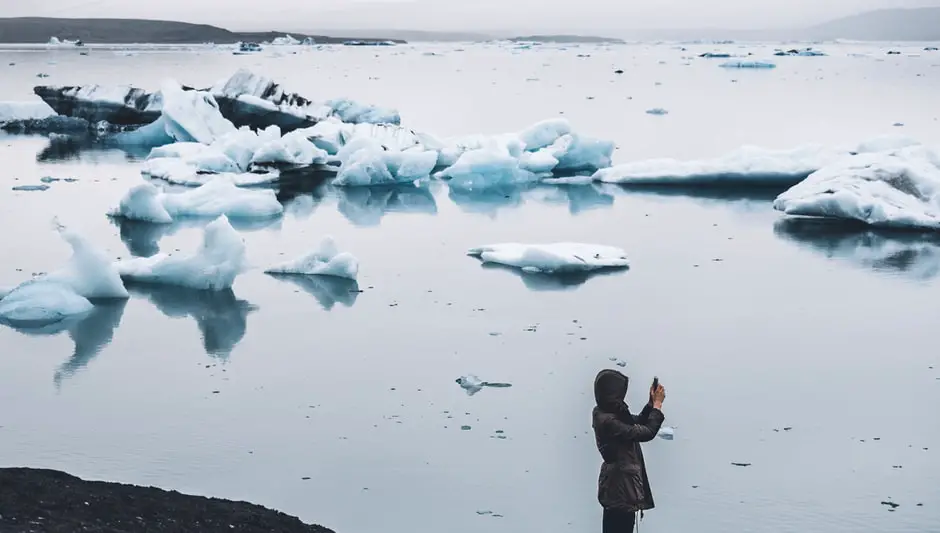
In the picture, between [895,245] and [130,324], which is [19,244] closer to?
[130,324]

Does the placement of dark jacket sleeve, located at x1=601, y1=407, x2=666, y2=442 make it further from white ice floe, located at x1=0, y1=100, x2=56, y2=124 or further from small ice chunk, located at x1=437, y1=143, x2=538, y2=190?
white ice floe, located at x1=0, y1=100, x2=56, y2=124

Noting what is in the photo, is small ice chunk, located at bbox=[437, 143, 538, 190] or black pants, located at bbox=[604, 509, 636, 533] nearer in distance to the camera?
black pants, located at bbox=[604, 509, 636, 533]

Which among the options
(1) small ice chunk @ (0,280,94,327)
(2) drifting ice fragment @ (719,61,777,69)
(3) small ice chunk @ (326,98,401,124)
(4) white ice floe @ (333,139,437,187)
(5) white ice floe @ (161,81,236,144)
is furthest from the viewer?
(2) drifting ice fragment @ (719,61,777,69)

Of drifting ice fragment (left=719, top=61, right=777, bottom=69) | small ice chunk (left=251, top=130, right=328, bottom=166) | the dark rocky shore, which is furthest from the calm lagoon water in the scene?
drifting ice fragment (left=719, top=61, right=777, bottom=69)

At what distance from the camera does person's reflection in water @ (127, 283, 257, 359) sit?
734 centimetres

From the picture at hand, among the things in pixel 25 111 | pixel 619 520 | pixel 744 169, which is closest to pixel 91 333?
pixel 619 520

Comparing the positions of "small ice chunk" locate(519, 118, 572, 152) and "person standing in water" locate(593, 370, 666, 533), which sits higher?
"small ice chunk" locate(519, 118, 572, 152)

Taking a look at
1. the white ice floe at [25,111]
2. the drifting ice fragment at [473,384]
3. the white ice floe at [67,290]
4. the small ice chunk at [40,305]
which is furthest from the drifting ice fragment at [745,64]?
the drifting ice fragment at [473,384]

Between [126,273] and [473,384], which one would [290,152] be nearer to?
[126,273]

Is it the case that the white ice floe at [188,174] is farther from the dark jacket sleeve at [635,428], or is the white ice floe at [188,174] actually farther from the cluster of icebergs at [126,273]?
the dark jacket sleeve at [635,428]

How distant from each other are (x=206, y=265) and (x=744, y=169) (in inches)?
297

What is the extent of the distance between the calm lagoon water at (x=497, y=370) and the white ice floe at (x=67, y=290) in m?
0.22

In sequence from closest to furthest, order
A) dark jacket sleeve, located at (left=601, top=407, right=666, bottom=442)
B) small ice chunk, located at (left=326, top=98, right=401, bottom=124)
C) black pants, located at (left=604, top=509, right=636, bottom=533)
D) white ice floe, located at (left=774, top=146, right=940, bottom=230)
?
dark jacket sleeve, located at (left=601, top=407, right=666, bottom=442) < black pants, located at (left=604, top=509, right=636, bottom=533) < white ice floe, located at (left=774, top=146, right=940, bottom=230) < small ice chunk, located at (left=326, top=98, right=401, bottom=124)

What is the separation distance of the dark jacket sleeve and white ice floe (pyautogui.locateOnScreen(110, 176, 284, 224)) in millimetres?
8942
